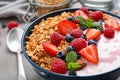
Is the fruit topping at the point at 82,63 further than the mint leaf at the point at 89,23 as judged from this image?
No

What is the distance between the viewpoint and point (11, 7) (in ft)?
3.50

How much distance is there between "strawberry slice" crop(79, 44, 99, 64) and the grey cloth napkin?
424 millimetres

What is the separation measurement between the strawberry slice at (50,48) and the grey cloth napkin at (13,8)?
35 cm

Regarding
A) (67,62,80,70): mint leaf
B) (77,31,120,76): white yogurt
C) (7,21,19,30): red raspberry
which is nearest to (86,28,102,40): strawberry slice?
(77,31,120,76): white yogurt

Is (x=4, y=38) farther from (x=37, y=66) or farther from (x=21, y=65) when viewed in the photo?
(x=37, y=66)

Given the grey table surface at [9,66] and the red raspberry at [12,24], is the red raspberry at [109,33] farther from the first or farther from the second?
the red raspberry at [12,24]

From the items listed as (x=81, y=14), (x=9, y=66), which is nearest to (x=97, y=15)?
(x=81, y=14)

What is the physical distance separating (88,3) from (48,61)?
0.46m

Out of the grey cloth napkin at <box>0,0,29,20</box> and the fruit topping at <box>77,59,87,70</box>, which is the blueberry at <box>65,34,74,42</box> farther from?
the grey cloth napkin at <box>0,0,29,20</box>

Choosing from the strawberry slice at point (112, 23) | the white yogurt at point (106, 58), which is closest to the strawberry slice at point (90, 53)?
the white yogurt at point (106, 58)

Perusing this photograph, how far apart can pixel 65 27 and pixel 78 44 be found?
0.10m

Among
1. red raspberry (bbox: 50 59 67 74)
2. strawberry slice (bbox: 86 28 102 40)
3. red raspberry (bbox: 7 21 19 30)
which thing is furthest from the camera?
red raspberry (bbox: 7 21 19 30)

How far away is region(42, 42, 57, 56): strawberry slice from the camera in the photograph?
693mm

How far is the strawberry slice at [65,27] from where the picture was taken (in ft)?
2.49
